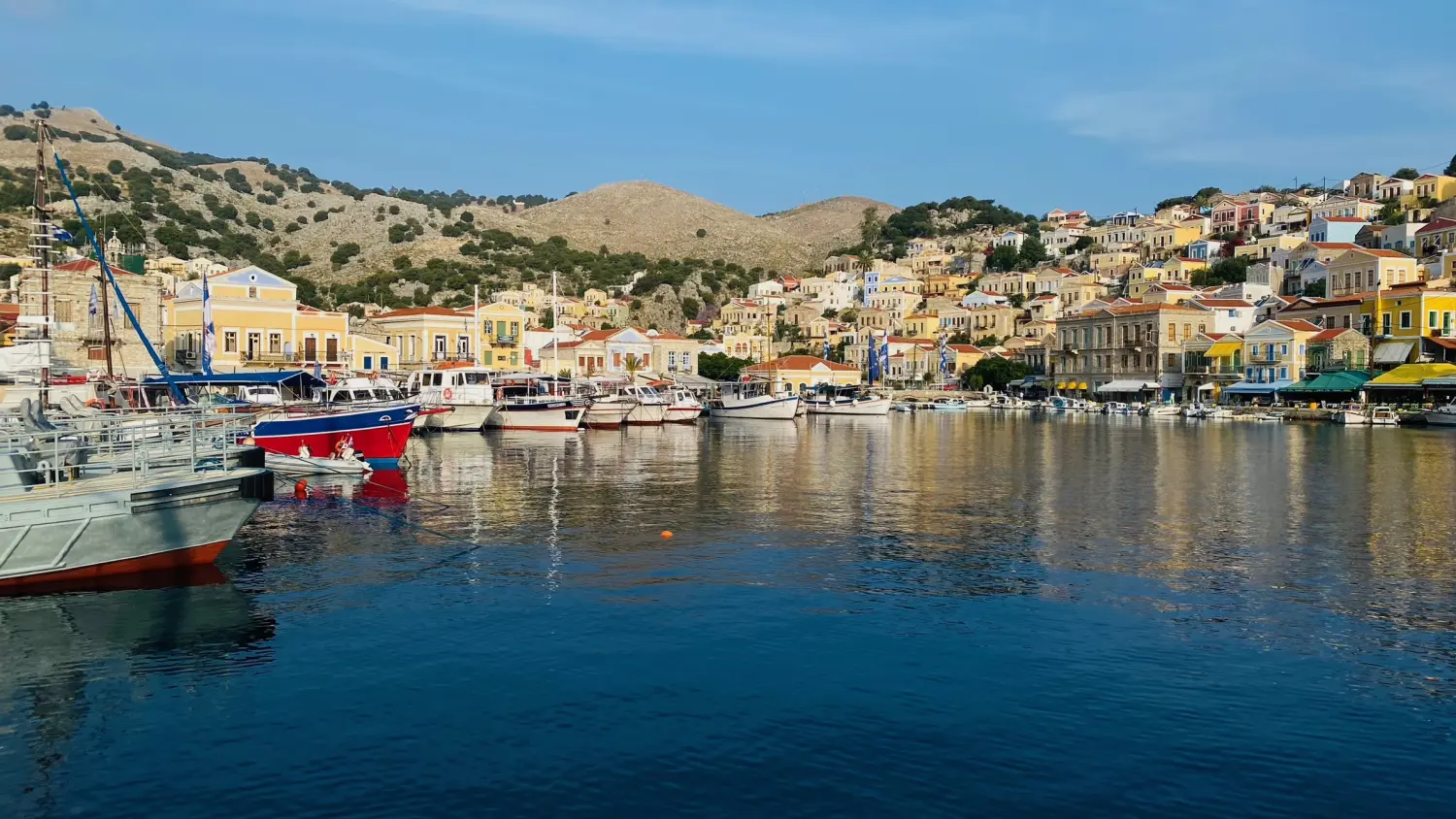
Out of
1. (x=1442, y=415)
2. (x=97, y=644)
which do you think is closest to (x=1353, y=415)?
(x=1442, y=415)

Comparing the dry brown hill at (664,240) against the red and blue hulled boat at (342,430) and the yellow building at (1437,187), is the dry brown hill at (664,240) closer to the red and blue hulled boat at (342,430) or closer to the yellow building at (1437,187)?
the yellow building at (1437,187)

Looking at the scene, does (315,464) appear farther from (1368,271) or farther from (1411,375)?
(1368,271)

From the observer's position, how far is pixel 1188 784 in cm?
898

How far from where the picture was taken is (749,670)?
1186 cm

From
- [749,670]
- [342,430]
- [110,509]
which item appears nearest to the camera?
[749,670]

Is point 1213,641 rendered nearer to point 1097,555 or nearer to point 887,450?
point 1097,555

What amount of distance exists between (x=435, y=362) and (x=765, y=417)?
830 inches

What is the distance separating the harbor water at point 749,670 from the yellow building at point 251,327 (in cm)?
3628

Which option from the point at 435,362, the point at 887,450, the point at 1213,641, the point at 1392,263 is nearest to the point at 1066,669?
the point at 1213,641

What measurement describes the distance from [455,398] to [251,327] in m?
12.4

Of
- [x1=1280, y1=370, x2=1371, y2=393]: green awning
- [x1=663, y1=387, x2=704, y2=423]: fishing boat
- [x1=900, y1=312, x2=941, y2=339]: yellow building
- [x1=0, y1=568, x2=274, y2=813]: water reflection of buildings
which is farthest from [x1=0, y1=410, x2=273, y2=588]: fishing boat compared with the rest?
[x1=900, y1=312, x2=941, y2=339]: yellow building

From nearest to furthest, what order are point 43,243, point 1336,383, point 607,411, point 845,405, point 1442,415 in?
point 43,243, point 607,411, point 1442,415, point 1336,383, point 845,405

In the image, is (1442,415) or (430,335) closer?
(1442,415)

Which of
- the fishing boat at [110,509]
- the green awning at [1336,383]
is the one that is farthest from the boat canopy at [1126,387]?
the fishing boat at [110,509]
